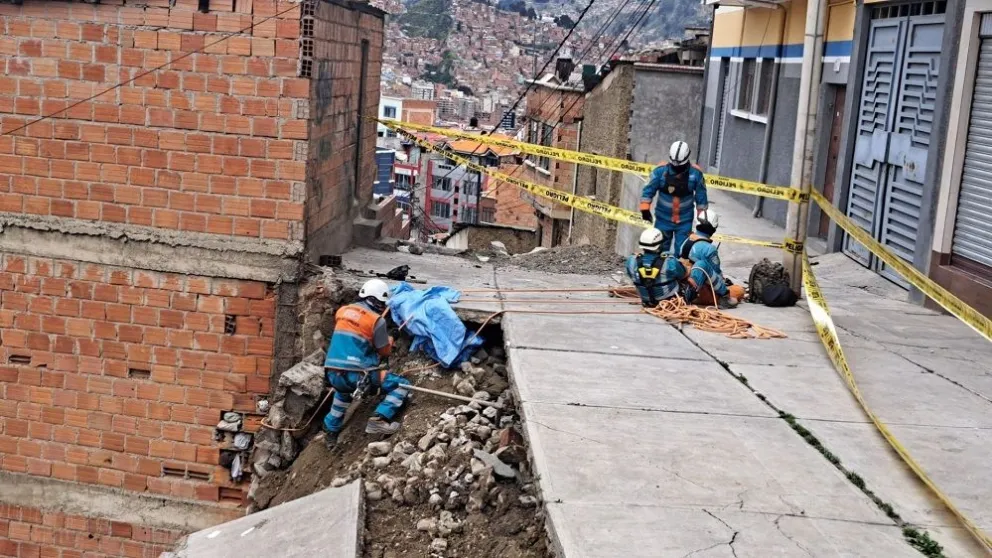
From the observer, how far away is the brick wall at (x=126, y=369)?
28.9 ft

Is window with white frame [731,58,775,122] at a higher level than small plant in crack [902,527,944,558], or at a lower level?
higher

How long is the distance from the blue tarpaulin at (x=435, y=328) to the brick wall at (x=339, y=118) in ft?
3.75

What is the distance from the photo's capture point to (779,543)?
15.2 ft

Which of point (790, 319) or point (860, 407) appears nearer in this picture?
point (860, 407)

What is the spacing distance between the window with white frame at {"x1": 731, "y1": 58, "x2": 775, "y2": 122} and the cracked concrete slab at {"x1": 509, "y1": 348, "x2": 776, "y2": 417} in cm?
1129

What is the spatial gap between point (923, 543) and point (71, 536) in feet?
23.2

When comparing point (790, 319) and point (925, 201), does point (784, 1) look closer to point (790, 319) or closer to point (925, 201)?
point (925, 201)

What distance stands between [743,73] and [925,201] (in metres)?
9.37

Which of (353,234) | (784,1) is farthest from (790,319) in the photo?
(784,1)

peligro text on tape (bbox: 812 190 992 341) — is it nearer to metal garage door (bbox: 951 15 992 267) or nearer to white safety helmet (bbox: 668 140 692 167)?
white safety helmet (bbox: 668 140 692 167)

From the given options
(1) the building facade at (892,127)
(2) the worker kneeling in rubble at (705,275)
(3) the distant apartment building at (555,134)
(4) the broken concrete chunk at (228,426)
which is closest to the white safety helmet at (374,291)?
(4) the broken concrete chunk at (228,426)

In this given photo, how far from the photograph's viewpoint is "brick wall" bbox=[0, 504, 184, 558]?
894cm

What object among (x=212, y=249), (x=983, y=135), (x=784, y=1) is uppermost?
(x=784, y=1)

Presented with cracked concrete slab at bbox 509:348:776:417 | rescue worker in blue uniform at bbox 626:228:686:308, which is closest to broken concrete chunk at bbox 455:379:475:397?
cracked concrete slab at bbox 509:348:776:417
